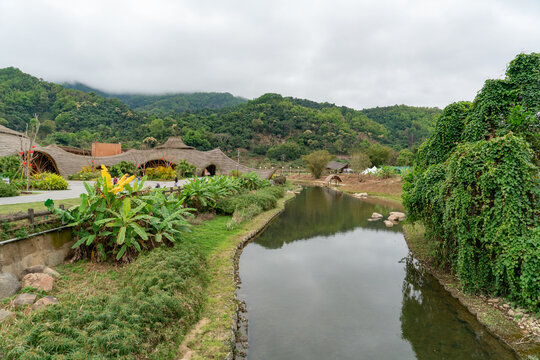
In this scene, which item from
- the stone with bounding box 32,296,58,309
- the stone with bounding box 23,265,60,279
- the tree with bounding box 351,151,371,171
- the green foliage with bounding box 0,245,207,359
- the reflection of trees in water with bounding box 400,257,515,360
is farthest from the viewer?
the tree with bounding box 351,151,371,171

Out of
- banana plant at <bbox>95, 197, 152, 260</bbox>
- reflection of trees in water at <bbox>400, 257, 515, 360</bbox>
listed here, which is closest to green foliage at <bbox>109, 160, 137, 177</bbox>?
banana plant at <bbox>95, 197, 152, 260</bbox>

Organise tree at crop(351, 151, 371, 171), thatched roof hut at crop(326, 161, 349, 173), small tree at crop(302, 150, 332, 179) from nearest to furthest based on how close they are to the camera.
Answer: tree at crop(351, 151, 371, 171)
small tree at crop(302, 150, 332, 179)
thatched roof hut at crop(326, 161, 349, 173)

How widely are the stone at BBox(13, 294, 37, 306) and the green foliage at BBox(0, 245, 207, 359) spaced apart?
1.28 feet

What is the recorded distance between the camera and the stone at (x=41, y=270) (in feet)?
16.1

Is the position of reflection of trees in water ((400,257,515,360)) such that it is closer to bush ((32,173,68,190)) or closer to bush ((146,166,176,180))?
bush ((32,173,68,190))

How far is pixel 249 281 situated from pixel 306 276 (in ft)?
5.36

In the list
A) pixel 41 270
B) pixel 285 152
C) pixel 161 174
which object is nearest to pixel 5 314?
pixel 41 270

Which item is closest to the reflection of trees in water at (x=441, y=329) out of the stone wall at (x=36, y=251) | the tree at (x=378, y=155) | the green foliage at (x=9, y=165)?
the stone wall at (x=36, y=251)

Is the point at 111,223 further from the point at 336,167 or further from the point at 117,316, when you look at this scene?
the point at 336,167

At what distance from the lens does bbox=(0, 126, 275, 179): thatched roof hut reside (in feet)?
62.8

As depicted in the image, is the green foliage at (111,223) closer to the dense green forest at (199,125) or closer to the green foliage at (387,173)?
the green foliage at (387,173)

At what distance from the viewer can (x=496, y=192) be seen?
4949 millimetres

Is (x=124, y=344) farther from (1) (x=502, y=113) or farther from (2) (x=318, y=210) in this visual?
(2) (x=318, y=210)

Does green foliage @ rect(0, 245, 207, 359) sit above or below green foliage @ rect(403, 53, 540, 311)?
below
